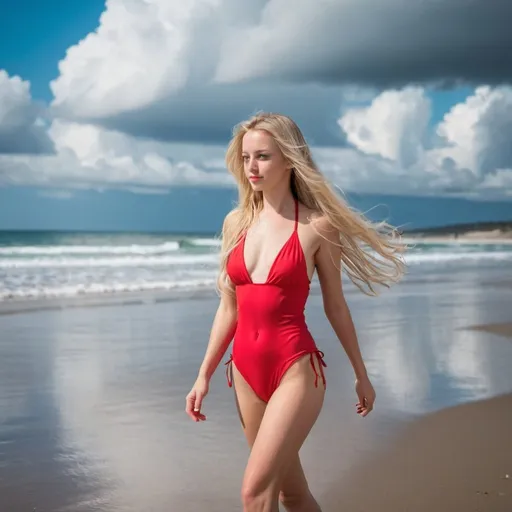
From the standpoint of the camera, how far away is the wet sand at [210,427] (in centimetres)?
425

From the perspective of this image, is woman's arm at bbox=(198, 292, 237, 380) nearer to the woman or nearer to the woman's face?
the woman

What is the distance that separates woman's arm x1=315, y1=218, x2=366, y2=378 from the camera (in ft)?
10.0

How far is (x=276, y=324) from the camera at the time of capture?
2.96 meters

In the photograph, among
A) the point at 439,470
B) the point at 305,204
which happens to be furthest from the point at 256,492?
the point at 439,470

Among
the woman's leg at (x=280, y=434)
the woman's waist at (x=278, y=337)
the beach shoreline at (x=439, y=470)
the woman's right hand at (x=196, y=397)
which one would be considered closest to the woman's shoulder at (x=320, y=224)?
the woman's waist at (x=278, y=337)

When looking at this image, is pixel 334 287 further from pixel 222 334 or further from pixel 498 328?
pixel 498 328

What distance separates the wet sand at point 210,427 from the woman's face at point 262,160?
1.84 meters

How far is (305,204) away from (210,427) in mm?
2828

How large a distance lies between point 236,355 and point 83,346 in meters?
6.47

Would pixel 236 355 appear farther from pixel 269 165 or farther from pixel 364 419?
pixel 364 419

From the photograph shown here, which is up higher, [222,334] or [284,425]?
[222,334]

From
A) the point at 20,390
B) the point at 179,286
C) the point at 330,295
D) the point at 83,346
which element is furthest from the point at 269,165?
the point at 179,286

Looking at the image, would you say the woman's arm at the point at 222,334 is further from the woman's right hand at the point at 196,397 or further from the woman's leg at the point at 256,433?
the woman's leg at the point at 256,433

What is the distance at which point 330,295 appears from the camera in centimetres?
314
